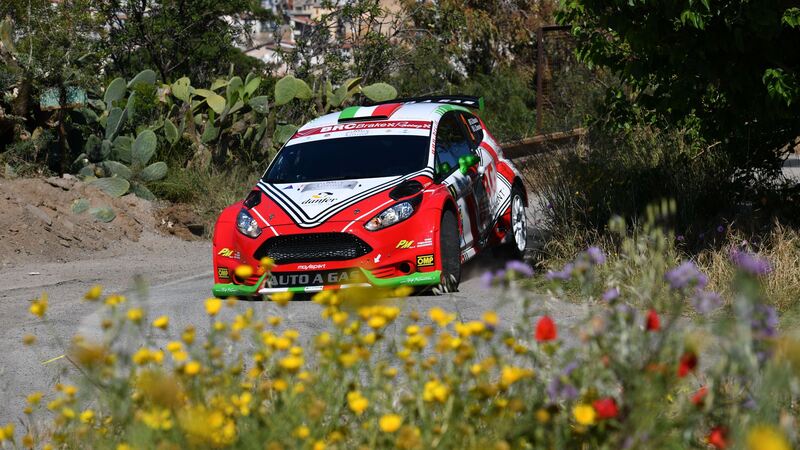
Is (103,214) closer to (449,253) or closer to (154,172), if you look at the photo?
(154,172)

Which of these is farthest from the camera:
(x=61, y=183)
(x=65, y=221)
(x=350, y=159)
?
(x=61, y=183)

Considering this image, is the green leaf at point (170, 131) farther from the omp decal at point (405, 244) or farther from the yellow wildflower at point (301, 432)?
the yellow wildflower at point (301, 432)

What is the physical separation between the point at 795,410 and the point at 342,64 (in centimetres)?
1706

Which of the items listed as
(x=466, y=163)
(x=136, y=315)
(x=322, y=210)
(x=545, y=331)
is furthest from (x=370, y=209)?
(x=545, y=331)

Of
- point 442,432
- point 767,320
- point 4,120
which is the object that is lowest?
point 4,120

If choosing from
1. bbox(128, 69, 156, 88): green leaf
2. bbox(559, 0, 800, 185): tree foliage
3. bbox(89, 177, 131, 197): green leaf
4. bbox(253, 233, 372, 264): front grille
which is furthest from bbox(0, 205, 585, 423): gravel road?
bbox(128, 69, 156, 88): green leaf

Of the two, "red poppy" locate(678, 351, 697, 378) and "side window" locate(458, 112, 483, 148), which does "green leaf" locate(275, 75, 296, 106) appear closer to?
"side window" locate(458, 112, 483, 148)

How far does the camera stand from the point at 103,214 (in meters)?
13.9

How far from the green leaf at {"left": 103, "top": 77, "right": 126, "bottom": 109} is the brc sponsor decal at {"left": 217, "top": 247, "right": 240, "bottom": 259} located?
22.0ft

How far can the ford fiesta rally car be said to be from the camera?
941cm

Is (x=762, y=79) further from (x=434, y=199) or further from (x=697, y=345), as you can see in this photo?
(x=697, y=345)

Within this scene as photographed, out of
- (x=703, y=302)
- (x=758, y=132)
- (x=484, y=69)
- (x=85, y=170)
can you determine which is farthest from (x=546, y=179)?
(x=484, y=69)

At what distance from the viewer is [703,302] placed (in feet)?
13.0

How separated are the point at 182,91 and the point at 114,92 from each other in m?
0.95
